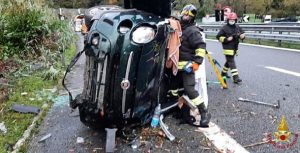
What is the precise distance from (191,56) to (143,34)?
1077mm

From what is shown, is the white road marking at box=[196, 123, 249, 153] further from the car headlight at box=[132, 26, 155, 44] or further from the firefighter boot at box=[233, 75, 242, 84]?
the firefighter boot at box=[233, 75, 242, 84]

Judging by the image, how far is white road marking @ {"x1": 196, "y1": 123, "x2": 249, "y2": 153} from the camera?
379 centimetres

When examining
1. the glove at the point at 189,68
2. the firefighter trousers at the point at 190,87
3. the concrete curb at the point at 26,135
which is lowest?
the concrete curb at the point at 26,135

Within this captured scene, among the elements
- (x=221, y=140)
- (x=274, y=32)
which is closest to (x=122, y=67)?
(x=221, y=140)

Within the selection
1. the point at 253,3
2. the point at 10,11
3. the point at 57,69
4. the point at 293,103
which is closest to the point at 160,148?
the point at 293,103

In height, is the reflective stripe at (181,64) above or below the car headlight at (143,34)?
below

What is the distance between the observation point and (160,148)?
3.94m

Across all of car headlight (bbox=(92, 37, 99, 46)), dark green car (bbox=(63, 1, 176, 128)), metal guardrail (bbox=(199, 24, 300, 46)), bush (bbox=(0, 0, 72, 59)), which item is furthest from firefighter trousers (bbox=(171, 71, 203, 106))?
metal guardrail (bbox=(199, 24, 300, 46))

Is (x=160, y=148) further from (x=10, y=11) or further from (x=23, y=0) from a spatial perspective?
(x=23, y=0)

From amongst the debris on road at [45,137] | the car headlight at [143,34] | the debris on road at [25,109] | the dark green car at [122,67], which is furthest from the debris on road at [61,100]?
the car headlight at [143,34]

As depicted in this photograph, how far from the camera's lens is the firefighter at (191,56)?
4585 millimetres

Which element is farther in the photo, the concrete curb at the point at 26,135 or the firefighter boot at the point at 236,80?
the firefighter boot at the point at 236,80

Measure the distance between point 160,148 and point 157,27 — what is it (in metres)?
1.35

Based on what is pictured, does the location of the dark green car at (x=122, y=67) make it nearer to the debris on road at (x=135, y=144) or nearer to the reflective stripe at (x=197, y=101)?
the debris on road at (x=135, y=144)
